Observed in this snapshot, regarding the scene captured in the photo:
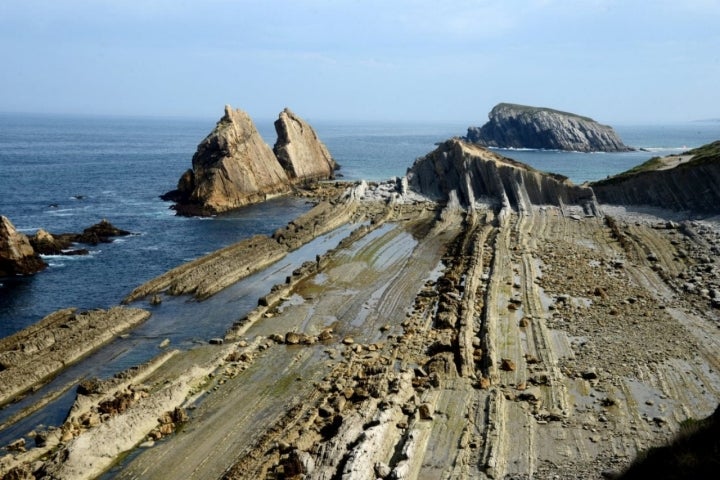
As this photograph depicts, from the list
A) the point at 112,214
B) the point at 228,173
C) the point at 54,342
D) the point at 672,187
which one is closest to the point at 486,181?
the point at 672,187

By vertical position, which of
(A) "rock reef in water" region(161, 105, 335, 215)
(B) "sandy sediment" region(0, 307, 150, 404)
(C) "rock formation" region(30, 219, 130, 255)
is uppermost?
(A) "rock reef in water" region(161, 105, 335, 215)

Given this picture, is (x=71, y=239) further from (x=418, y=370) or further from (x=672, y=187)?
(x=672, y=187)

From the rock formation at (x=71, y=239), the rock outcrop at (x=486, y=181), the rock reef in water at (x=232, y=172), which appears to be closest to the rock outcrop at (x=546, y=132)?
the rock outcrop at (x=486, y=181)

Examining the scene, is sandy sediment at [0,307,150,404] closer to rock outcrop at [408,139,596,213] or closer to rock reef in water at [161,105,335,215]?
rock reef in water at [161,105,335,215]

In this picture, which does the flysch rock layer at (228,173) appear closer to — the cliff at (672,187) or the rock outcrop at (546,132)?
the cliff at (672,187)

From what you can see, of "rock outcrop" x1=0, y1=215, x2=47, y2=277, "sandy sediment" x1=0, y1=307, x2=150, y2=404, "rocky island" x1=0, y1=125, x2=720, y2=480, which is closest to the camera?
"rocky island" x1=0, y1=125, x2=720, y2=480

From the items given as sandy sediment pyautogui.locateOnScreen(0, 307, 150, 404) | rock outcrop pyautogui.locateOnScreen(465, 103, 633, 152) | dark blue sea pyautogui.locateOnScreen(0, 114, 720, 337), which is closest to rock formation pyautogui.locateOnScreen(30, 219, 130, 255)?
dark blue sea pyautogui.locateOnScreen(0, 114, 720, 337)
